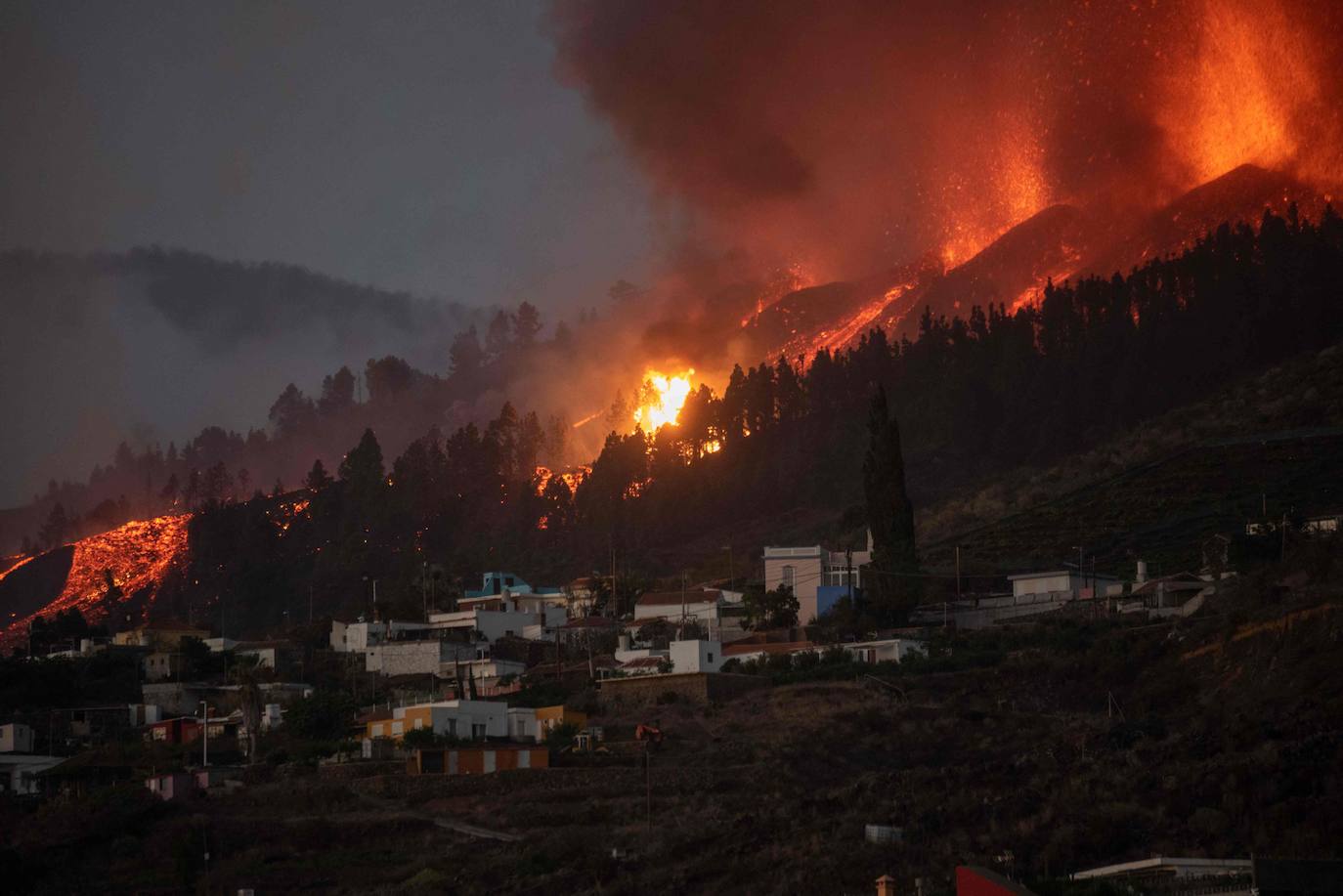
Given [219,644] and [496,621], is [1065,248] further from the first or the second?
[219,644]

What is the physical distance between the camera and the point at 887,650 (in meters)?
69.1

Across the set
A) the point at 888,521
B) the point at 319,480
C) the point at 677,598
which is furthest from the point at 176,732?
the point at 319,480

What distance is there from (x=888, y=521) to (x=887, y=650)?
12106 mm

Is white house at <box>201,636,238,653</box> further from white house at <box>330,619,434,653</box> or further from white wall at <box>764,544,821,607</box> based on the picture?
white wall at <box>764,544,821,607</box>

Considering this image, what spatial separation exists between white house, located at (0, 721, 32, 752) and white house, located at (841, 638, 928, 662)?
34.5m

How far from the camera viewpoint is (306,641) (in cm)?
9150

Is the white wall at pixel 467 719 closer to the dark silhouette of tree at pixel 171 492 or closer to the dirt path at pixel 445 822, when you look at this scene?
the dirt path at pixel 445 822

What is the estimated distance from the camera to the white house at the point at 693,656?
226ft

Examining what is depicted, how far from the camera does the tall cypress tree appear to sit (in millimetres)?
78250

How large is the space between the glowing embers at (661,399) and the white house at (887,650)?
94.4 meters

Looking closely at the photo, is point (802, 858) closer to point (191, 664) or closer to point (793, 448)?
point (191, 664)

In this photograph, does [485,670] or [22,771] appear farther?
[485,670]

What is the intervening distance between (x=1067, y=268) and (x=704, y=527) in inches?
2606

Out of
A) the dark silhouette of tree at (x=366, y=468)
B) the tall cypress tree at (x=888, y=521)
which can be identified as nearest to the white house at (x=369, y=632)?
the tall cypress tree at (x=888, y=521)
